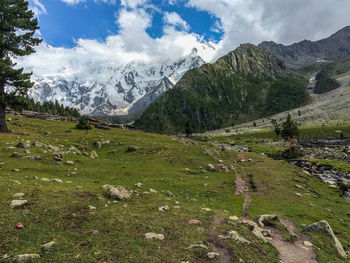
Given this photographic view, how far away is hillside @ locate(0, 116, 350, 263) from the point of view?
1162cm

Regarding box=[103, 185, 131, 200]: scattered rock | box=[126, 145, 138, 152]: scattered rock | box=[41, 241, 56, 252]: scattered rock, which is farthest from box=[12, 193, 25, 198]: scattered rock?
box=[126, 145, 138, 152]: scattered rock

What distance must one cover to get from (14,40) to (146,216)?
4571 centimetres

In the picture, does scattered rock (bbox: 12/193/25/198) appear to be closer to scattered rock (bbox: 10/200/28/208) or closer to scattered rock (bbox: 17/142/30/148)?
scattered rock (bbox: 10/200/28/208)

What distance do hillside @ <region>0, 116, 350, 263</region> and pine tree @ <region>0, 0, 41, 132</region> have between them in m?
11.1

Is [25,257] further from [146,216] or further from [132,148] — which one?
[132,148]

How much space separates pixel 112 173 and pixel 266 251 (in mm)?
25221

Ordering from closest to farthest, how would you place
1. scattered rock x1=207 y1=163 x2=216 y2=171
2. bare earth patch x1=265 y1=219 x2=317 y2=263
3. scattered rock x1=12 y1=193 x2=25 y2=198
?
1. bare earth patch x1=265 y1=219 x2=317 y2=263
2. scattered rock x1=12 y1=193 x2=25 y2=198
3. scattered rock x1=207 y1=163 x2=216 y2=171

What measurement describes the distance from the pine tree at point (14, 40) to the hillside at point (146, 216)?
36.6 feet

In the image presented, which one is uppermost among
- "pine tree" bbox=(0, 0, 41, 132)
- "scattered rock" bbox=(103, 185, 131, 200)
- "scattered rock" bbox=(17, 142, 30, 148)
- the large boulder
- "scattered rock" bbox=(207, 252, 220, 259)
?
"pine tree" bbox=(0, 0, 41, 132)

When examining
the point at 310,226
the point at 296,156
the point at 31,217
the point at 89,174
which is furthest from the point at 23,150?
the point at 296,156

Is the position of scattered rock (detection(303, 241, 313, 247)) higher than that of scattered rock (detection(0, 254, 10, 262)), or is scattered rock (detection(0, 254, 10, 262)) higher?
scattered rock (detection(0, 254, 10, 262))

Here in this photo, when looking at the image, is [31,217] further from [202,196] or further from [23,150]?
[23,150]

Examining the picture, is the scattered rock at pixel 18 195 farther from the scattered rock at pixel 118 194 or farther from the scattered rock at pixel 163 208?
the scattered rock at pixel 163 208

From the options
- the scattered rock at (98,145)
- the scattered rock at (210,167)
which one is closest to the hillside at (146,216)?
the scattered rock at (210,167)
